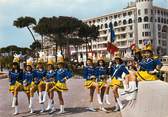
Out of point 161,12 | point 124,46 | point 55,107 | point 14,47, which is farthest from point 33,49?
point 55,107

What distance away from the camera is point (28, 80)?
1574cm

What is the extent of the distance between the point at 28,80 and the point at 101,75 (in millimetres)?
2377

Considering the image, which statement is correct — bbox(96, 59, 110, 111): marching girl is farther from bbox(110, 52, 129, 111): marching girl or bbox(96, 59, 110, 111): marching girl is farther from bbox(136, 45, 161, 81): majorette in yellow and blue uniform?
bbox(136, 45, 161, 81): majorette in yellow and blue uniform

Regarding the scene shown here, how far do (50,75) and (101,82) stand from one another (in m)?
1.65

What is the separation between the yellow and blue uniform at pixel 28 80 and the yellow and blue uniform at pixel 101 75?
213 cm

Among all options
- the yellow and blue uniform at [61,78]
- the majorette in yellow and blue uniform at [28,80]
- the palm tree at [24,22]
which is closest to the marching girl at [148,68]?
the yellow and blue uniform at [61,78]

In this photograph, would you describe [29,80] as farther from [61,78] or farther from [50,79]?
[61,78]

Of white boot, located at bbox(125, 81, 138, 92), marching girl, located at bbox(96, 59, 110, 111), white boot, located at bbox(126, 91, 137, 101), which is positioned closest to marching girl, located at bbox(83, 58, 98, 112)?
marching girl, located at bbox(96, 59, 110, 111)

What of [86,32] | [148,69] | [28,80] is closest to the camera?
[148,69]

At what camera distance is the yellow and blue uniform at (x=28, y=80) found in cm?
1572

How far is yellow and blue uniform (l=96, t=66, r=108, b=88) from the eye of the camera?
50.9 ft

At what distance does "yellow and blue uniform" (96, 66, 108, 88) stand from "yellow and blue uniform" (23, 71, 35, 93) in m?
2.13

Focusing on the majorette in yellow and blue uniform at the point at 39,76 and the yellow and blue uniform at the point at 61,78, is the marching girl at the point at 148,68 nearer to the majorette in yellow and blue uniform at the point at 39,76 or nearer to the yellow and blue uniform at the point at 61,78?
the yellow and blue uniform at the point at 61,78

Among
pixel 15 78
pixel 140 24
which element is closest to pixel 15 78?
pixel 15 78
